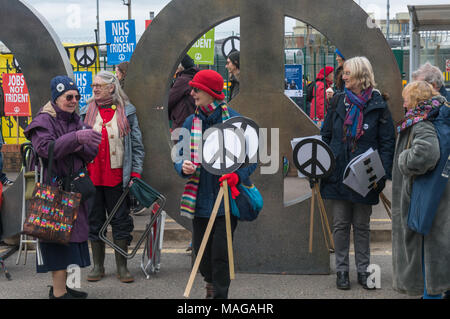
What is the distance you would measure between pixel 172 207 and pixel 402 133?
7.40ft

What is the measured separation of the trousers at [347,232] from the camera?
5246mm

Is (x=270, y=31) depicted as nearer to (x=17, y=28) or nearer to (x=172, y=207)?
(x=172, y=207)

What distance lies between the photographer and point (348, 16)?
555 centimetres

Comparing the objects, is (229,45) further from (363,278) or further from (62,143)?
(62,143)

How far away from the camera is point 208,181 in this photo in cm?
450

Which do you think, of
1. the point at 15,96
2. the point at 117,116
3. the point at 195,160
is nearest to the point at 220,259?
the point at 195,160

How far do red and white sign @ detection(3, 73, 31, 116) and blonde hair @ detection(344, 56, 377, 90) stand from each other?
7.57m

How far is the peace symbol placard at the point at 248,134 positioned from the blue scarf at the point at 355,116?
104 cm

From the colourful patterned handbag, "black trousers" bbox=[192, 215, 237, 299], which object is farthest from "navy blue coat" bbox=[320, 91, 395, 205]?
the colourful patterned handbag

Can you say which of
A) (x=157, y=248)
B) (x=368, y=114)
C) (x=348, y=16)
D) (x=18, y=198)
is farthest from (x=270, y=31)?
(x=18, y=198)

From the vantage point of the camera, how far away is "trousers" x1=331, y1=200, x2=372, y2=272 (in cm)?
525

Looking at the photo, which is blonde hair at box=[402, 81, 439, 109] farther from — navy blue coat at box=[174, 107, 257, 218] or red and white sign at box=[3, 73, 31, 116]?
red and white sign at box=[3, 73, 31, 116]

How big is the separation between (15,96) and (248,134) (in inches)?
315

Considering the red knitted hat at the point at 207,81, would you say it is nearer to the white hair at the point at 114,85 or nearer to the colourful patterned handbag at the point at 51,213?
the colourful patterned handbag at the point at 51,213
